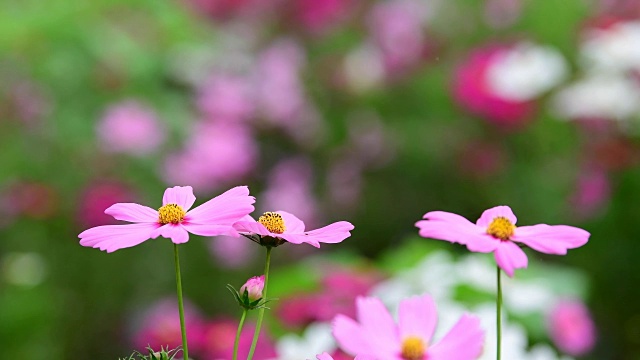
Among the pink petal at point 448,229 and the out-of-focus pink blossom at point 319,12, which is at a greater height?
the out-of-focus pink blossom at point 319,12

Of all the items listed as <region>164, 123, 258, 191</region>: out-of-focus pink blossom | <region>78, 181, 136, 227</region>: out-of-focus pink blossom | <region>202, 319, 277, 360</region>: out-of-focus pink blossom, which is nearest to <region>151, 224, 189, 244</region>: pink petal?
<region>202, 319, 277, 360</region>: out-of-focus pink blossom

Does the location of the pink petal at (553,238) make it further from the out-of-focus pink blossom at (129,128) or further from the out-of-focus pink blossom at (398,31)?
the out-of-focus pink blossom at (398,31)

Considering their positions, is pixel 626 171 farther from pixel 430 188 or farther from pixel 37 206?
pixel 37 206

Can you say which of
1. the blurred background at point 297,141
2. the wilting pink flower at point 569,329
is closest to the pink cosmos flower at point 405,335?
the wilting pink flower at point 569,329

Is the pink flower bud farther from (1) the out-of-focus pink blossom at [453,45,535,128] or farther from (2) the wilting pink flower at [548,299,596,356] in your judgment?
(1) the out-of-focus pink blossom at [453,45,535,128]

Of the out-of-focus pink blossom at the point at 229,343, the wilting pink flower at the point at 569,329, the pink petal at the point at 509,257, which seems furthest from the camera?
the wilting pink flower at the point at 569,329
